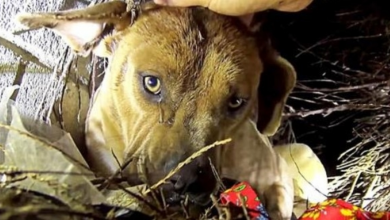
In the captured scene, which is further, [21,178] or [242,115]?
[242,115]

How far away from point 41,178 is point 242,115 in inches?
11.6

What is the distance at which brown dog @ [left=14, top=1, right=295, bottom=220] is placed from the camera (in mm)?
740

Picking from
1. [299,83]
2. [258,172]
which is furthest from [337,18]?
[258,172]

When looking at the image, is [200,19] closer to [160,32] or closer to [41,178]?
[160,32]

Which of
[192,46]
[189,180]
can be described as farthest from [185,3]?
[189,180]

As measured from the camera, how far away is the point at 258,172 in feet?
2.64

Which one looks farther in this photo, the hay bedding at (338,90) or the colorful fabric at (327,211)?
the hay bedding at (338,90)

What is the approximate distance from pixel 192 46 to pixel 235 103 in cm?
7

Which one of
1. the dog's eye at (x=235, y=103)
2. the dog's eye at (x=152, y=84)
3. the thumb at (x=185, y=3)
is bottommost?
the dog's eye at (x=235, y=103)

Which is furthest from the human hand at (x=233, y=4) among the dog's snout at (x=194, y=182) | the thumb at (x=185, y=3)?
the dog's snout at (x=194, y=182)

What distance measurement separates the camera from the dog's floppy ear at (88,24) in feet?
2.48

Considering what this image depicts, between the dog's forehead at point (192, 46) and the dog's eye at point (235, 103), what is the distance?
0.07 ft

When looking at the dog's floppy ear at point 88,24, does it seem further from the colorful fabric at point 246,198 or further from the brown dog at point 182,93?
the colorful fabric at point 246,198

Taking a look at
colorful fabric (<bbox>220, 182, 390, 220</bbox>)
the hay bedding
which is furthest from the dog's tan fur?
colorful fabric (<bbox>220, 182, 390, 220</bbox>)
